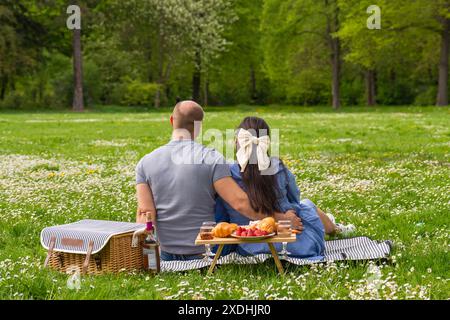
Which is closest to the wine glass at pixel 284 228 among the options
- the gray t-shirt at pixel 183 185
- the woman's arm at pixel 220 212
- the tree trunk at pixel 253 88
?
the gray t-shirt at pixel 183 185

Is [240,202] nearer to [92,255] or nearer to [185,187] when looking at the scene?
[185,187]

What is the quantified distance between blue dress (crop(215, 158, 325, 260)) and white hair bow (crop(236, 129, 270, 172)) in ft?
0.95

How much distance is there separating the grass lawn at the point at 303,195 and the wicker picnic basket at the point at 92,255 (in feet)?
0.63

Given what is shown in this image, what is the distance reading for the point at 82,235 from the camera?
6.36 meters

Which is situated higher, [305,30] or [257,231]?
[305,30]

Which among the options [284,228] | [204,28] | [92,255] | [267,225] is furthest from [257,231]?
[204,28]

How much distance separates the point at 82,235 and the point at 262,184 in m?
1.82

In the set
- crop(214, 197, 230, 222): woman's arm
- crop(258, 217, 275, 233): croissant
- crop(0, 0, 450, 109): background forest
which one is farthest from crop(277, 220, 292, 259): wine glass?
crop(0, 0, 450, 109): background forest

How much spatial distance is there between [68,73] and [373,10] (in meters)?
24.0

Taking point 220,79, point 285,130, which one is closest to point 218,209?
point 285,130

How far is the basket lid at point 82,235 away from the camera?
624cm

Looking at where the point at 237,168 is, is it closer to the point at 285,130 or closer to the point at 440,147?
the point at 440,147

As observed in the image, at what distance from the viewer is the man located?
6.71 m

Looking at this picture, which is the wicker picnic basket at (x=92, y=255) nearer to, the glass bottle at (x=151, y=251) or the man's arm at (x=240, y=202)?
the glass bottle at (x=151, y=251)
